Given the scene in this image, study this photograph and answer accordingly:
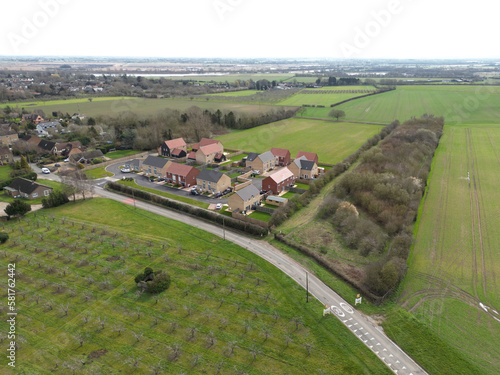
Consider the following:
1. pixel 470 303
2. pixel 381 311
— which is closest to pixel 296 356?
pixel 381 311

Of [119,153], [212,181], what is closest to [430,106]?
[212,181]

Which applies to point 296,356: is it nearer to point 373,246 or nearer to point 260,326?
point 260,326

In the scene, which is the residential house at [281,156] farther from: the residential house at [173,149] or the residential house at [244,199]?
the residential house at [173,149]

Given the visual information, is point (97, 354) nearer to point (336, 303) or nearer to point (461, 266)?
point (336, 303)

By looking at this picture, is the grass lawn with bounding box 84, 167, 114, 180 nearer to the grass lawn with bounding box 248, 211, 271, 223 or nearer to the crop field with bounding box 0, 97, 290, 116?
the grass lawn with bounding box 248, 211, 271, 223

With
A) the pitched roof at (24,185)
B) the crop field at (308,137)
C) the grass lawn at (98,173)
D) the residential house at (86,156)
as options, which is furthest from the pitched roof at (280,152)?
the pitched roof at (24,185)
